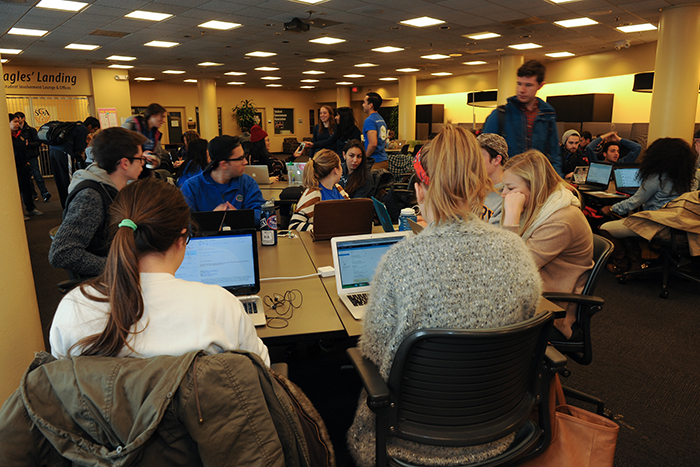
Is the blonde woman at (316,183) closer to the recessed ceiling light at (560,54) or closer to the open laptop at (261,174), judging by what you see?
the open laptop at (261,174)

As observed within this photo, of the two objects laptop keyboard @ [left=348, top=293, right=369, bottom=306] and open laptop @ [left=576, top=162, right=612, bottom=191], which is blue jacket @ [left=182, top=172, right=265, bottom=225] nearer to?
laptop keyboard @ [left=348, top=293, right=369, bottom=306]

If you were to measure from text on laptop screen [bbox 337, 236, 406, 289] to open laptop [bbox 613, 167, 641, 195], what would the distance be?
478 cm

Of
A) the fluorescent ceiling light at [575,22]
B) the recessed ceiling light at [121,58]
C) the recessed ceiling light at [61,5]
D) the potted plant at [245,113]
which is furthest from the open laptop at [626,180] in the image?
the potted plant at [245,113]

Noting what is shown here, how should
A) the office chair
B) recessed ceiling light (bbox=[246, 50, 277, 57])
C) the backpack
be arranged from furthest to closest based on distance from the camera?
recessed ceiling light (bbox=[246, 50, 277, 57]) → the backpack → the office chair

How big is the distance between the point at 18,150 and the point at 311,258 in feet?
23.3

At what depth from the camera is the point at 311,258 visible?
2773 millimetres

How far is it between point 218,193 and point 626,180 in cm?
487

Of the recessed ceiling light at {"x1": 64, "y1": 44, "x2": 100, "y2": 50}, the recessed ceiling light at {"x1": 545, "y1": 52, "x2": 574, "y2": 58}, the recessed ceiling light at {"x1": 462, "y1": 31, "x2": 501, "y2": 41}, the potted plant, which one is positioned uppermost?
the recessed ceiling light at {"x1": 64, "y1": 44, "x2": 100, "y2": 50}

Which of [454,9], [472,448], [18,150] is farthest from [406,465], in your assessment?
[18,150]

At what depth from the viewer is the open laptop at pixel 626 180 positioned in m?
5.77

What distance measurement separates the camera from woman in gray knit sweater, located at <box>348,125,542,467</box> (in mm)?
1279

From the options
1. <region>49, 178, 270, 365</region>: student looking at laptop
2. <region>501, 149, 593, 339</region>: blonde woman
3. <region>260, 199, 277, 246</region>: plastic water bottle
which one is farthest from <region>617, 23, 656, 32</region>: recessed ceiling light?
<region>49, 178, 270, 365</region>: student looking at laptop

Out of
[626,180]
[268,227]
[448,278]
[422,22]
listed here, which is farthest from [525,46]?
[448,278]

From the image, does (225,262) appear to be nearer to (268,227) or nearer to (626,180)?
(268,227)
